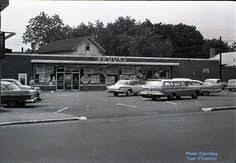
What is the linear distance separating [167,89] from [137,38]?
1616 inches

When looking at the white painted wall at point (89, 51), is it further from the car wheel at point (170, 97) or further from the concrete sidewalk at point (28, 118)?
the concrete sidewalk at point (28, 118)

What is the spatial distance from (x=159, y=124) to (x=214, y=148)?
5.92 meters

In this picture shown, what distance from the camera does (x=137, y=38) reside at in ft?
226

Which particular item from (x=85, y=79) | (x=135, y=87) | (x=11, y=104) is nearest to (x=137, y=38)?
(x=85, y=79)

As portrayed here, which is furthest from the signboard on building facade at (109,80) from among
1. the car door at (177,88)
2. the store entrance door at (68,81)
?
the car door at (177,88)

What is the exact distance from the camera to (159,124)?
15.7 m

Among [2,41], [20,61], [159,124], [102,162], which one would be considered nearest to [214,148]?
[102,162]

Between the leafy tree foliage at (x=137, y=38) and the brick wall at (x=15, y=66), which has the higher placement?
the leafy tree foliage at (x=137, y=38)

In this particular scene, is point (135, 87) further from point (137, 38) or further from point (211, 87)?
point (137, 38)

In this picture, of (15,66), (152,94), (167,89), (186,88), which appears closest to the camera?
(152,94)

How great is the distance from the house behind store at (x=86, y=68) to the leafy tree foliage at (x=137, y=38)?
4.03 metres

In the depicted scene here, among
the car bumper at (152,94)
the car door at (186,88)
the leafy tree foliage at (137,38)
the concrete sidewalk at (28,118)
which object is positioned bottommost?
the concrete sidewalk at (28,118)

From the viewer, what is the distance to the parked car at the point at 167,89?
28.4 metres

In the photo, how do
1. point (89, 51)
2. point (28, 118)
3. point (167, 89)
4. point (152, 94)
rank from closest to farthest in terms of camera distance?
point (28, 118), point (152, 94), point (167, 89), point (89, 51)
